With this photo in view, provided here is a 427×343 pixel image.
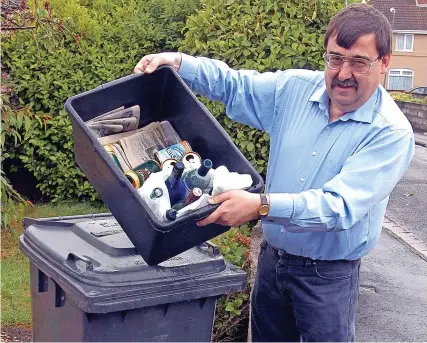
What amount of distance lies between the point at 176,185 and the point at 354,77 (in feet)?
2.82

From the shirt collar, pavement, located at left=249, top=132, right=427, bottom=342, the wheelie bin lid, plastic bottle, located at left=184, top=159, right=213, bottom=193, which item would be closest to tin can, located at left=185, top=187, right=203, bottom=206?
plastic bottle, located at left=184, top=159, right=213, bottom=193

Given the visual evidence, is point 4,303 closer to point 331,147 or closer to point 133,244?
point 133,244

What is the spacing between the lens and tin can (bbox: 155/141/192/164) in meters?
2.97

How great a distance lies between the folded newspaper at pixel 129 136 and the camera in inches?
116

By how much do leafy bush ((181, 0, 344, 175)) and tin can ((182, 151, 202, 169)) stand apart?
233cm

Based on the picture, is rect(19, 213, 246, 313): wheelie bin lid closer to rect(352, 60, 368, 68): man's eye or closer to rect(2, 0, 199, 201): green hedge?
rect(352, 60, 368, 68): man's eye

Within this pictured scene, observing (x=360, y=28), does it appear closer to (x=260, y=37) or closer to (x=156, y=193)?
(x=156, y=193)

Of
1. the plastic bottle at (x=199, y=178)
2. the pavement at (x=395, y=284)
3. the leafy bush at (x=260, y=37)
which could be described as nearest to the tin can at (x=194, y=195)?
the plastic bottle at (x=199, y=178)

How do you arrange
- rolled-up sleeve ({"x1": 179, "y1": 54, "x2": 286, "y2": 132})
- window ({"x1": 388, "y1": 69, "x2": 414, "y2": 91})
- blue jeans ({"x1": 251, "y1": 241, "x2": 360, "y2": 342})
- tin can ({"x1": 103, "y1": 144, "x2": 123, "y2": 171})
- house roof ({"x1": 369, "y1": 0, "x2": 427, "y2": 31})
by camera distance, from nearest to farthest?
tin can ({"x1": 103, "y1": 144, "x2": 123, "y2": 171}) → blue jeans ({"x1": 251, "y1": 241, "x2": 360, "y2": 342}) → rolled-up sleeve ({"x1": 179, "y1": 54, "x2": 286, "y2": 132}) → house roof ({"x1": 369, "y1": 0, "x2": 427, "y2": 31}) → window ({"x1": 388, "y1": 69, "x2": 414, "y2": 91})

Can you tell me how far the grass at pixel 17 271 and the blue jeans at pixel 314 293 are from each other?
2148 mm

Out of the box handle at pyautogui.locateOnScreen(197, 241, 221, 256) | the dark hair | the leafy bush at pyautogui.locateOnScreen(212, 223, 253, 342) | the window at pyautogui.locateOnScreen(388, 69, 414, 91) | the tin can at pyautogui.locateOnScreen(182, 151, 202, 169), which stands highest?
the dark hair

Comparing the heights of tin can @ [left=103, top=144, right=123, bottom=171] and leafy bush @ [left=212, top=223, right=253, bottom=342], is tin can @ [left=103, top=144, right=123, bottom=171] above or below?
above

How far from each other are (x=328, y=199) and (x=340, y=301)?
0.63 m

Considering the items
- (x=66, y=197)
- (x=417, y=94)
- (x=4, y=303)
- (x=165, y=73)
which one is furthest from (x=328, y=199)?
(x=417, y=94)
